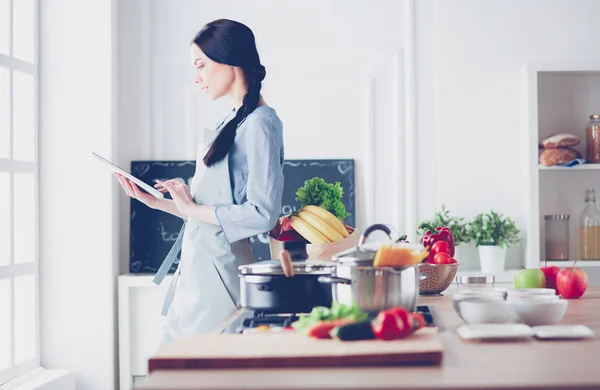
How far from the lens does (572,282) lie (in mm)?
2430

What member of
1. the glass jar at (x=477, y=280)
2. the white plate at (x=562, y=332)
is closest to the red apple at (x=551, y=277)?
the glass jar at (x=477, y=280)

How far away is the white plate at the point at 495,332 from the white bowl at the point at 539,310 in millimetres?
140

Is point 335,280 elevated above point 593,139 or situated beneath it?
situated beneath

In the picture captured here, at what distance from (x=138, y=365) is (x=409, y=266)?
8.64 feet

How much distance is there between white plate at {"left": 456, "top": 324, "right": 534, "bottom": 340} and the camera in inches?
63.2

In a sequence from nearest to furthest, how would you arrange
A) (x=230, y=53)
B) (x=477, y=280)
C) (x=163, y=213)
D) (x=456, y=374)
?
(x=456, y=374) → (x=230, y=53) → (x=477, y=280) → (x=163, y=213)

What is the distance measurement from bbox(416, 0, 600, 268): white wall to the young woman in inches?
82.6

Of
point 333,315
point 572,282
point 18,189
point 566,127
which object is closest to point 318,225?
point 572,282

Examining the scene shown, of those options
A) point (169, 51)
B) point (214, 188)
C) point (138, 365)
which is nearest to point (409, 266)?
point (214, 188)

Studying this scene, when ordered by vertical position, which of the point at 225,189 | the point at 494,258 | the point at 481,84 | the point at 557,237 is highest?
the point at 481,84

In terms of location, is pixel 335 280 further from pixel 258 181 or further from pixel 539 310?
pixel 258 181

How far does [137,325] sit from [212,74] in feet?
6.51

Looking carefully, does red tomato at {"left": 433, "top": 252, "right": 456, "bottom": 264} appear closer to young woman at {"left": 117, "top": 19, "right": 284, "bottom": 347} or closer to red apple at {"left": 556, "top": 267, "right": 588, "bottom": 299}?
red apple at {"left": 556, "top": 267, "right": 588, "bottom": 299}

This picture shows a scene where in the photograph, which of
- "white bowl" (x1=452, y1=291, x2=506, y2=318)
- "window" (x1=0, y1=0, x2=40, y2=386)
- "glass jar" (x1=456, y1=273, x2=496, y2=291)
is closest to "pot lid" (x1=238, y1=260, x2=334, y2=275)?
"white bowl" (x1=452, y1=291, x2=506, y2=318)
